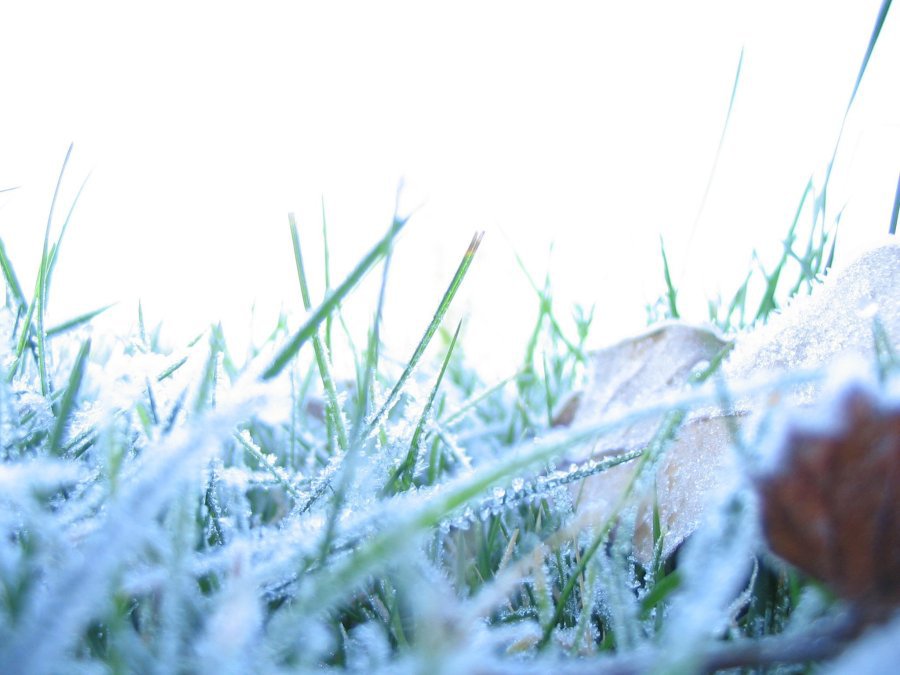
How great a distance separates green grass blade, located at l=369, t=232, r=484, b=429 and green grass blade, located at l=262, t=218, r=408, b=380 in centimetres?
14

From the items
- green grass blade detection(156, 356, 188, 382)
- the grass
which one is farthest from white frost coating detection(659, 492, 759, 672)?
green grass blade detection(156, 356, 188, 382)

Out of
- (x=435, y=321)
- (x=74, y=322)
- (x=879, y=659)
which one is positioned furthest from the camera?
(x=74, y=322)

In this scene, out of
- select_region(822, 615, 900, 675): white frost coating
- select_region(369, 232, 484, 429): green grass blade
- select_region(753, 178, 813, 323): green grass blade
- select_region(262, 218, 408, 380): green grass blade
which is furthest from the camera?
select_region(753, 178, 813, 323): green grass blade

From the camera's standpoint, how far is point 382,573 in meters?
0.51

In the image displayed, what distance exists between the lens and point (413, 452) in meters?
0.64

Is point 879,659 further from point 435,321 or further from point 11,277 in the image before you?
point 11,277

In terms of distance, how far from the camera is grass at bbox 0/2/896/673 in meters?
0.27

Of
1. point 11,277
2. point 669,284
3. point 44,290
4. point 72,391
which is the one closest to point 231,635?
point 72,391

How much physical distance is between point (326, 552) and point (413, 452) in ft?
0.81

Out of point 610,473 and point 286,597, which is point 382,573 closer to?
point 286,597

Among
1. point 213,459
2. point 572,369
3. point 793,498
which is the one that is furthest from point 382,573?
point 572,369

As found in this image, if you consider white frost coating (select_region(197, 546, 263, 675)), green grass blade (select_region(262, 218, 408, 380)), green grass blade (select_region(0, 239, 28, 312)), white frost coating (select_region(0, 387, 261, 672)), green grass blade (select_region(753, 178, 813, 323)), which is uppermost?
green grass blade (select_region(0, 239, 28, 312))

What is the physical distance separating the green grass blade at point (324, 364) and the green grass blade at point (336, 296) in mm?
160

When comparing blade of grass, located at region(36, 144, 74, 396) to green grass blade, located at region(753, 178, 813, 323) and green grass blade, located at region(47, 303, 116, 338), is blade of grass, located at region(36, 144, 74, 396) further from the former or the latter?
green grass blade, located at region(753, 178, 813, 323)
